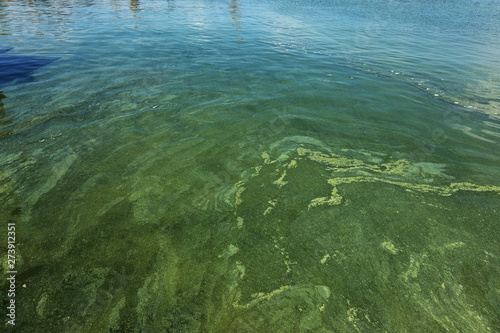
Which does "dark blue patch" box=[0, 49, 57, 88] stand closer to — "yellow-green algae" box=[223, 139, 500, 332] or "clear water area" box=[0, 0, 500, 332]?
"clear water area" box=[0, 0, 500, 332]

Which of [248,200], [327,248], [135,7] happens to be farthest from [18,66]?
[135,7]

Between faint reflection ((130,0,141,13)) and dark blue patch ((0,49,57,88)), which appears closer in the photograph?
dark blue patch ((0,49,57,88))

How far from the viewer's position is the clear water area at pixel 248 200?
2.10 metres

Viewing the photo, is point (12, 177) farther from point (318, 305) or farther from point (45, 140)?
point (318, 305)

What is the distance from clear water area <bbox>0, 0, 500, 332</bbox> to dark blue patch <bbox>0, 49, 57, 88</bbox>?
11 centimetres

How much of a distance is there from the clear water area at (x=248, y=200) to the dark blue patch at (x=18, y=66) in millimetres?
105

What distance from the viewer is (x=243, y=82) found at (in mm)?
7047

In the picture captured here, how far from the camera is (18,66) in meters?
7.40

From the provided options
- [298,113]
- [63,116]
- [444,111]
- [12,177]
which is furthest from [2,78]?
[444,111]

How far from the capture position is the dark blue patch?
21.4 ft

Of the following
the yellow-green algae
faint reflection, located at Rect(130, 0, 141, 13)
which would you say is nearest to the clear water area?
the yellow-green algae

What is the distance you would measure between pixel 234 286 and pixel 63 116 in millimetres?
4879

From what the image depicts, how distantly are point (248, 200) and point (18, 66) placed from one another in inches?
354

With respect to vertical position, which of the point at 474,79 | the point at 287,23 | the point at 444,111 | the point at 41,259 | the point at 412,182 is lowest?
the point at 41,259
